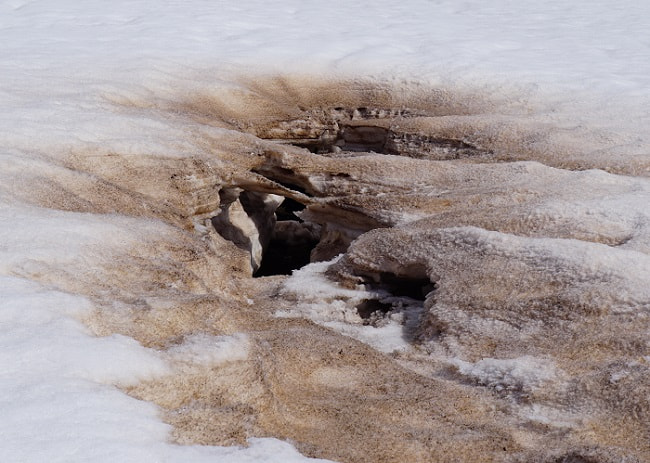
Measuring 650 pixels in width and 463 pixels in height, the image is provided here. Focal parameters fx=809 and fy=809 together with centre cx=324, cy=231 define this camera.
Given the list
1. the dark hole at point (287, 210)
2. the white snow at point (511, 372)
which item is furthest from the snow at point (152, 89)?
the dark hole at point (287, 210)

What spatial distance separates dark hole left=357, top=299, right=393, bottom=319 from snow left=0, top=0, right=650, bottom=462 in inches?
4.0

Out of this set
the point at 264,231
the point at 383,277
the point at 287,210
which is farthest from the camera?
the point at 287,210

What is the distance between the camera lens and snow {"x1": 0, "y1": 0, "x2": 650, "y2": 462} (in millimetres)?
3920

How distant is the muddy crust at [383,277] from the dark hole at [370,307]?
0.02 metres

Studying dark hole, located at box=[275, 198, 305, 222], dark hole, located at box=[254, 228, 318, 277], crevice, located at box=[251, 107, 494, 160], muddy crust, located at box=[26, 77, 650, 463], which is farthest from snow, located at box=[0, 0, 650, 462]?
dark hole, located at box=[254, 228, 318, 277]

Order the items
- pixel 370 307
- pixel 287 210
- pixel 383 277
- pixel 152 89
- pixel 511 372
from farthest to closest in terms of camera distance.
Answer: pixel 287 210, pixel 152 89, pixel 383 277, pixel 370 307, pixel 511 372

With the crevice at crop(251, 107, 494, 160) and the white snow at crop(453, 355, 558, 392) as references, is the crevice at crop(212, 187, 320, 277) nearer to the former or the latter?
the crevice at crop(251, 107, 494, 160)

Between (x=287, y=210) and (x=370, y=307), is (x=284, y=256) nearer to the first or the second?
(x=287, y=210)

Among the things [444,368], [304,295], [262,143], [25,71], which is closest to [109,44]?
[25,71]

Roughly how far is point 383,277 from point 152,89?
5.36 m

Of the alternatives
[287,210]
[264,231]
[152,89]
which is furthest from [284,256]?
[152,89]

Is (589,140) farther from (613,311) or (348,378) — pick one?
(348,378)

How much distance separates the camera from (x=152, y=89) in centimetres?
1138

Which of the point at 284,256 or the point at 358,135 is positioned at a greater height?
the point at 358,135
